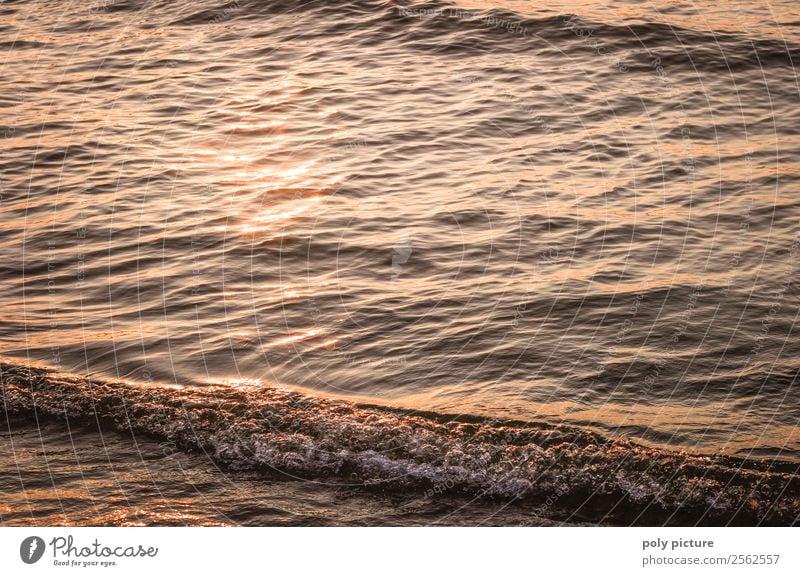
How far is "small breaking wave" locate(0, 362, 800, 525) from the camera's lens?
7566mm

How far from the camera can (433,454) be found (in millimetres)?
8047

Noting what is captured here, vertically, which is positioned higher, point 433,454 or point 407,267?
point 407,267

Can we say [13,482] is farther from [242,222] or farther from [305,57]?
[305,57]

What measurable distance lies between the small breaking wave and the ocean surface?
0.03m

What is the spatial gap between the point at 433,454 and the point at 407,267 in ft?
10.3

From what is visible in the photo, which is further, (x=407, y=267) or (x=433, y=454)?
(x=407, y=267)

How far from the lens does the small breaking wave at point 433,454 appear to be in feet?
24.8

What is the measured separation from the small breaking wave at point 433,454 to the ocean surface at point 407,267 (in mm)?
27

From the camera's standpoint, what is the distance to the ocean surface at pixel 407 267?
7906 mm

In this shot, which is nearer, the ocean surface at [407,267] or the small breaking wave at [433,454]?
the small breaking wave at [433,454]

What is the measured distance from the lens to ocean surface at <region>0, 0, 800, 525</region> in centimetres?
791

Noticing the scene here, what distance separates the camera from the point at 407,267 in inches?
425

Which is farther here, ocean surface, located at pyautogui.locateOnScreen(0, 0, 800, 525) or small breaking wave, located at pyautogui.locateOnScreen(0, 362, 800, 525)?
ocean surface, located at pyautogui.locateOnScreen(0, 0, 800, 525)

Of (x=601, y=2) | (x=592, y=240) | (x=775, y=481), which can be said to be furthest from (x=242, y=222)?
(x=601, y=2)
